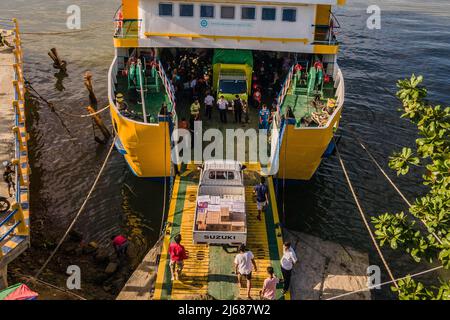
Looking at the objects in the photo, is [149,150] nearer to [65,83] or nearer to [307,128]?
[307,128]

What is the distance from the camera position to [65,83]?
111ft

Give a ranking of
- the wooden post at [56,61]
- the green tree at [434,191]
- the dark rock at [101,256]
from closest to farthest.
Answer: the green tree at [434,191] < the dark rock at [101,256] < the wooden post at [56,61]

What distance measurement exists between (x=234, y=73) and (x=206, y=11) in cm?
341

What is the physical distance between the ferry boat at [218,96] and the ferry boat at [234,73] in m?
0.05

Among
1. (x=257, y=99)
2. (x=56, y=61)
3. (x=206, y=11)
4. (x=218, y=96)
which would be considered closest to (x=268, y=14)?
(x=206, y=11)

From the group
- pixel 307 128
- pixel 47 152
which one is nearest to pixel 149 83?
pixel 47 152

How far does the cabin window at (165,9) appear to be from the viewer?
72.1 ft

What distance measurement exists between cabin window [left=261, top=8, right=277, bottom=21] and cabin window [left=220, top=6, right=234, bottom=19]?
4.99ft

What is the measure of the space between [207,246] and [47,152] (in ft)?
44.3

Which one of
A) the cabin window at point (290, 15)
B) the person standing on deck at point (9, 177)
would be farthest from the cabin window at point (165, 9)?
the person standing on deck at point (9, 177)

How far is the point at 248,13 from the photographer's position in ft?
72.6

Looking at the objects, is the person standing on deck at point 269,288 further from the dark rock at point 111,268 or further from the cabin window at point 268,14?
the cabin window at point 268,14

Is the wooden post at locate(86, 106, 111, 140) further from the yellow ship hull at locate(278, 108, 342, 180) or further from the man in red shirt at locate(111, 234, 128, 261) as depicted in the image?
the yellow ship hull at locate(278, 108, 342, 180)

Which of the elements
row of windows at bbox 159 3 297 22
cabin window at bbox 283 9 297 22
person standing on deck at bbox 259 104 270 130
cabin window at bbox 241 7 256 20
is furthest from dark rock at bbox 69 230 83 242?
cabin window at bbox 283 9 297 22
